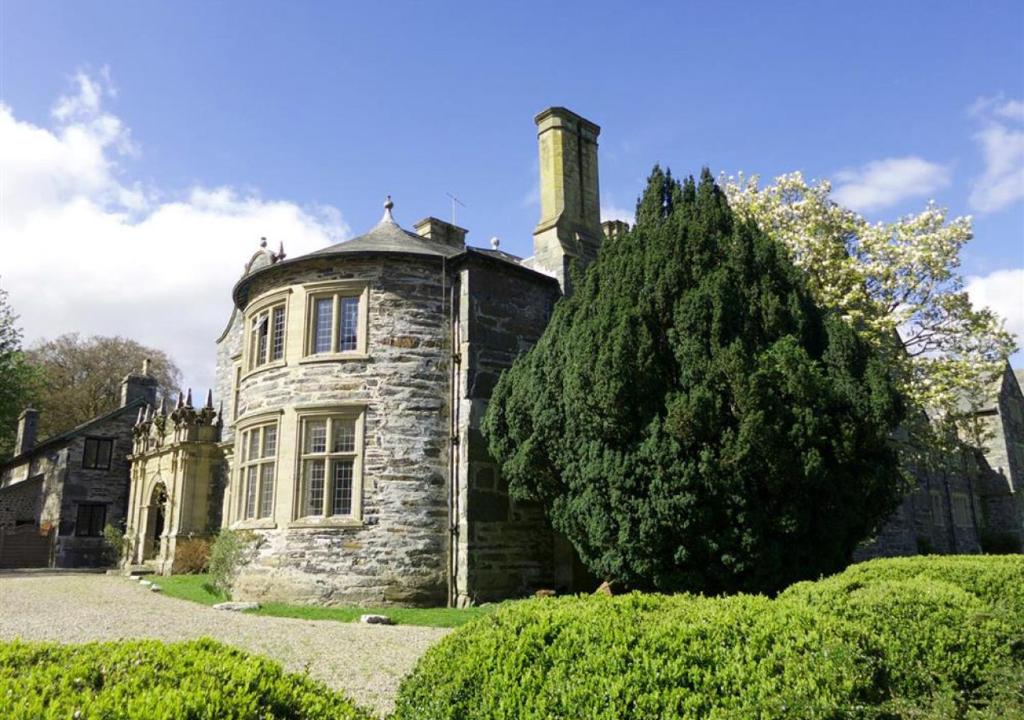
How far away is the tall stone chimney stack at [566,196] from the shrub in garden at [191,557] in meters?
14.6

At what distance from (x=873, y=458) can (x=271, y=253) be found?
20946 millimetres

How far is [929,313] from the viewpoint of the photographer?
18656 millimetres

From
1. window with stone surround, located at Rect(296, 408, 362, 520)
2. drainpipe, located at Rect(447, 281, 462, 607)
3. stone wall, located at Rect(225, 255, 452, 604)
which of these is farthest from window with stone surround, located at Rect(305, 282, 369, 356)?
drainpipe, located at Rect(447, 281, 462, 607)

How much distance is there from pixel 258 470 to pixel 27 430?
29989 millimetres

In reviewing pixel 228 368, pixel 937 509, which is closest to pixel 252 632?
pixel 228 368

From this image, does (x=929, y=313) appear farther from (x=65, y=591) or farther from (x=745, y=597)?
(x=65, y=591)

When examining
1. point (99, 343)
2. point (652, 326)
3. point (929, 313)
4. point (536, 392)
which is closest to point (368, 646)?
→ point (536, 392)

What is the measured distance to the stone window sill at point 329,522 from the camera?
601 inches

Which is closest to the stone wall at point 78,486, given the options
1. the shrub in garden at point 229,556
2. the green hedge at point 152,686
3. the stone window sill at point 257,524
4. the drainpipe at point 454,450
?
the shrub in garden at point 229,556

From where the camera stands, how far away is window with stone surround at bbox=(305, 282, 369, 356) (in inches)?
649

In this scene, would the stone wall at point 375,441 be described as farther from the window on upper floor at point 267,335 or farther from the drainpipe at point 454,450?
the window on upper floor at point 267,335

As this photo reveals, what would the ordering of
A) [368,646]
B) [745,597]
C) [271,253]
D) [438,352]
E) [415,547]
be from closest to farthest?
[745,597], [368,646], [415,547], [438,352], [271,253]

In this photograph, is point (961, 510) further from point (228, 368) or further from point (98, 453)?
point (98, 453)

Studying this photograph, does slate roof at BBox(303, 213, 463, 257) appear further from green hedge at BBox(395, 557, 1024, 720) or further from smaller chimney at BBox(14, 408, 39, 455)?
smaller chimney at BBox(14, 408, 39, 455)
